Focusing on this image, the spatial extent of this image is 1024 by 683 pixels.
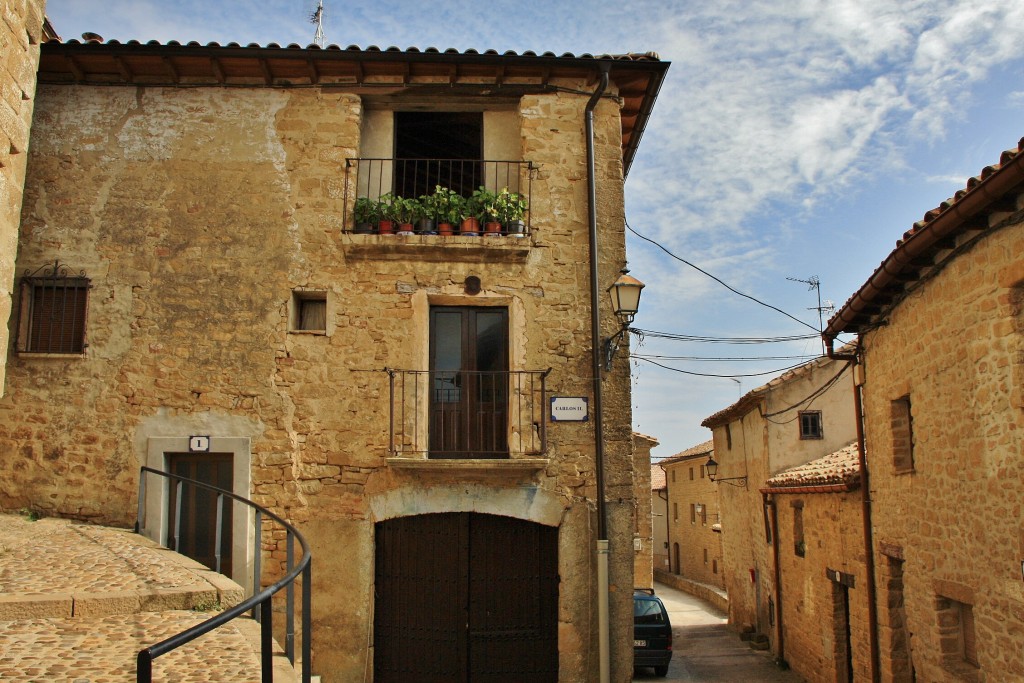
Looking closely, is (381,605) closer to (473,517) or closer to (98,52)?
(473,517)

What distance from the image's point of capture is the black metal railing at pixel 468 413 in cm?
913

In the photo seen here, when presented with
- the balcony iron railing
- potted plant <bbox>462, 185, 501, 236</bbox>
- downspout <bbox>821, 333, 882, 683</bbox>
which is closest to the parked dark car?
downspout <bbox>821, 333, 882, 683</bbox>

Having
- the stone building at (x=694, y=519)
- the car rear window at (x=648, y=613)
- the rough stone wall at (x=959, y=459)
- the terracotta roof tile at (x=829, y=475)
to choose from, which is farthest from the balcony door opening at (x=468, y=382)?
the stone building at (x=694, y=519)

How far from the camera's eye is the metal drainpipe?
8719mm

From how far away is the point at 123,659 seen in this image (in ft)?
18.9

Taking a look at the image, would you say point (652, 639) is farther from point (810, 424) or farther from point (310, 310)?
point (310, 310)

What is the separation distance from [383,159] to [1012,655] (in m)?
7.95

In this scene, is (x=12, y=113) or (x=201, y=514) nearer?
(x=12, y=113)

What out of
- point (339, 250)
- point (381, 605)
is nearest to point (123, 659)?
point (381, 605)

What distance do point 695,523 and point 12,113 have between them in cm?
3080

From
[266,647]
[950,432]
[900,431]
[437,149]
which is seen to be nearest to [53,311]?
[437,149]

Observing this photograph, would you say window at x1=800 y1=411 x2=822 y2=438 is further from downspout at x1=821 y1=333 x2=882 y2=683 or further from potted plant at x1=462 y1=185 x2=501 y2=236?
potted plant at x1=462 y1=185 x2=501 y2=236

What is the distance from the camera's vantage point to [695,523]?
33.4 m

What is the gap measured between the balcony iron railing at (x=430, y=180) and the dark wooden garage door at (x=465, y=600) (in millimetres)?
3310
